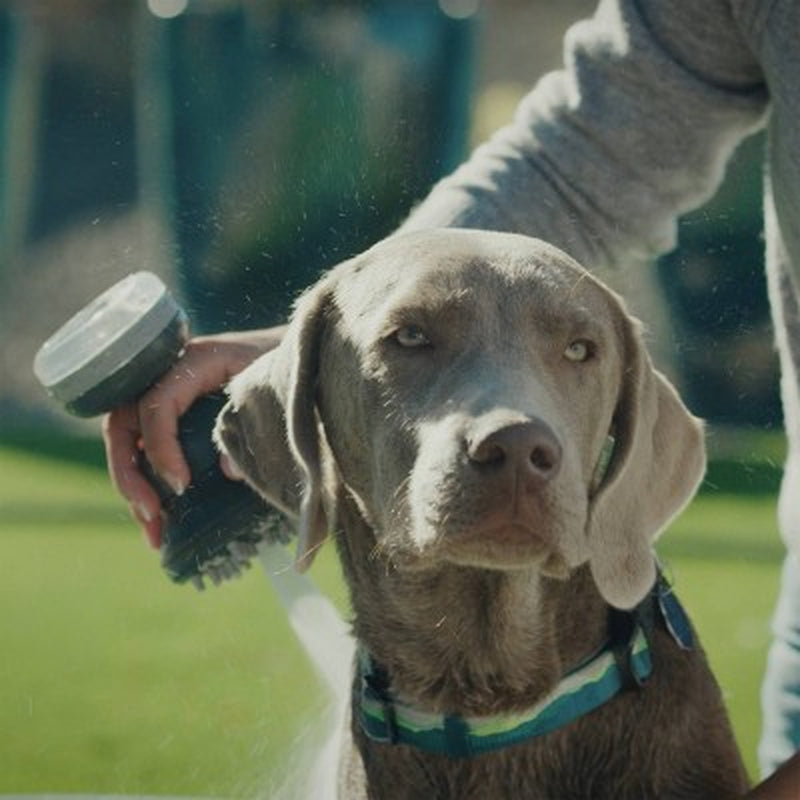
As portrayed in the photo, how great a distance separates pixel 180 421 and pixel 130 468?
0.12m

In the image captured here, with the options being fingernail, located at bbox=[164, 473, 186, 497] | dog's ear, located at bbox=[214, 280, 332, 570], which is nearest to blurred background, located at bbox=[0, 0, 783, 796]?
fingernail, located at bbox=[164, 473, 186, 497]

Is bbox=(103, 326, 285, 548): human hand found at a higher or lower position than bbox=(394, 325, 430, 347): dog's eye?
lower

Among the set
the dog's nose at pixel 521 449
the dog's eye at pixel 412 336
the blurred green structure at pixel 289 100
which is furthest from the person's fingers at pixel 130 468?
the blurred green structure at pixel 289 100

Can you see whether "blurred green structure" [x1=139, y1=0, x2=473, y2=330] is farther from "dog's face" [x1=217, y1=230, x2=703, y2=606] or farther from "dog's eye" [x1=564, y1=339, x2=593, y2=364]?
"dog's eye" [x1=564, y1=339, x2=593, y2=364]

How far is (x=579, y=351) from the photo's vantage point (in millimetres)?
3043

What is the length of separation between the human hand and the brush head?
3 cm

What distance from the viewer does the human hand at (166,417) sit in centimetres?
360

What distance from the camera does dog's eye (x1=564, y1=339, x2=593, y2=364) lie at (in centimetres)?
303

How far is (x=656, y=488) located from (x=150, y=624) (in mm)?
5364

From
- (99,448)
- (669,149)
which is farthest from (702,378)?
(669,149)

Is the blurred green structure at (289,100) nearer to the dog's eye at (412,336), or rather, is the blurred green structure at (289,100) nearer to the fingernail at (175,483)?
the fingernail at (175,483)

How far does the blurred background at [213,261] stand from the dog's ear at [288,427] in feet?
5.63

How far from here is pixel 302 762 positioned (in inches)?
154

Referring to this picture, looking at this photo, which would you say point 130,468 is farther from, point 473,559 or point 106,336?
point 473,559
